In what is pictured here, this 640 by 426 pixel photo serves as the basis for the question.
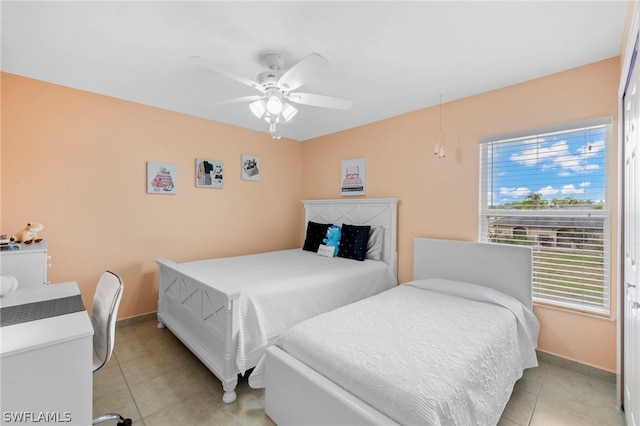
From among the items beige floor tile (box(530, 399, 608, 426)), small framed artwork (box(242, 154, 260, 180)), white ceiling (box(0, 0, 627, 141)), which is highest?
white ceiling (box(0, 0, 627, 141))

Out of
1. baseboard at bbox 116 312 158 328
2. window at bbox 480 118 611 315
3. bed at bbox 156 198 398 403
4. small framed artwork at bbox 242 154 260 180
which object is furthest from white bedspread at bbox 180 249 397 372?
window at bbox 480 118 611 315

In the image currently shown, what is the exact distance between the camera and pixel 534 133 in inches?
96.1

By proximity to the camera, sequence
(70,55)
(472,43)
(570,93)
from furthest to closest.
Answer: (570,93), (70,55), (472,43)

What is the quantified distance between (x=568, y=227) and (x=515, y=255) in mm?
443

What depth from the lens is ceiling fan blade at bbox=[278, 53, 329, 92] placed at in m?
1.60

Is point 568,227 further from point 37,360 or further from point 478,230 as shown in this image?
point 37,360

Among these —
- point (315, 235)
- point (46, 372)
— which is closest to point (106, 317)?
point (46, 372)

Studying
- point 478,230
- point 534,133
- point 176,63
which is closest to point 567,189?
point 534,133

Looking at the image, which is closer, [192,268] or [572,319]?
[572,319]

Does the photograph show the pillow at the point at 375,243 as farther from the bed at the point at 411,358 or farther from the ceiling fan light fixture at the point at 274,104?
the ceiling fan light fixture at the point at 274,104

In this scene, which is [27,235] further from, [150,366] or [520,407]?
[520,407]

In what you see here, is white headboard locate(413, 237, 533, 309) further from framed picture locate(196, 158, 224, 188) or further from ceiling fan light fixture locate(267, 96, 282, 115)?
framed picture locate(196, 158, 224, 188)

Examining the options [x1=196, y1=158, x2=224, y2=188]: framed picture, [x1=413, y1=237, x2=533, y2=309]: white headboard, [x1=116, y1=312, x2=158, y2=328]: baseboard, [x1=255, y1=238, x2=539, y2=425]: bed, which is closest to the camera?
[x1=255, y1=238, x2=539, y2=425]: bed

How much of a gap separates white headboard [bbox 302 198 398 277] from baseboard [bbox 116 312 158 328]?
7.79ft
